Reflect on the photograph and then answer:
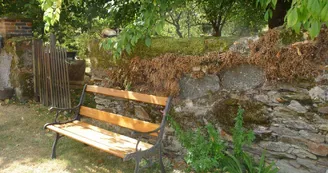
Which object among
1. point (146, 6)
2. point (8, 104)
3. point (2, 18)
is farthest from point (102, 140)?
point (2, 18)

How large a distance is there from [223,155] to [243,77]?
849 mm

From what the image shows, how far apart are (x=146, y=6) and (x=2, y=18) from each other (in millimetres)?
4374

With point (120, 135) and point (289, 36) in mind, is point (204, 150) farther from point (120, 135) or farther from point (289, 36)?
point (289, 36)

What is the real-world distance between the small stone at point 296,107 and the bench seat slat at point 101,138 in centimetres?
149

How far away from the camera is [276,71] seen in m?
2.91

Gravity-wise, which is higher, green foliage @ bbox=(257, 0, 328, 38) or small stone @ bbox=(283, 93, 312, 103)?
green foliage @ bbox=(257, 0, 328, 38)

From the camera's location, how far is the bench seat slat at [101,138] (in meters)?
3.06

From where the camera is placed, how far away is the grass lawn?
3598 mm

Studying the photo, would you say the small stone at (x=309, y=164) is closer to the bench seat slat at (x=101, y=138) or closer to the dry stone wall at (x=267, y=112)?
the dry stone wall at (x=267, y=112)

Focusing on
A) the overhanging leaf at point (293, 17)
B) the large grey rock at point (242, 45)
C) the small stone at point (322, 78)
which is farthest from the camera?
the large grey rock at point (242, 45)

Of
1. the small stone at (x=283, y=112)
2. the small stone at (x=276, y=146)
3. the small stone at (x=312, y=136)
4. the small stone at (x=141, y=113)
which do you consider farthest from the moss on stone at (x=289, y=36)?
the small stone at (x=141, y=113)

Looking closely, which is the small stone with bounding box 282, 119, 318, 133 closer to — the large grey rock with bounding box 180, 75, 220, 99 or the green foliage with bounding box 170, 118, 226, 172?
the green foliage with bounding box 170, 118, 226, 172

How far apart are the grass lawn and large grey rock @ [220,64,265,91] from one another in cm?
134

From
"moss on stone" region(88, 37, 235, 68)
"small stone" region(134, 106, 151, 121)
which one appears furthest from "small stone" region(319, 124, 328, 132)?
"small stone" region(134, 106, 151, 121)
